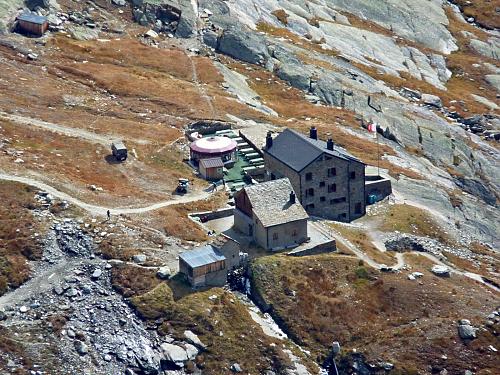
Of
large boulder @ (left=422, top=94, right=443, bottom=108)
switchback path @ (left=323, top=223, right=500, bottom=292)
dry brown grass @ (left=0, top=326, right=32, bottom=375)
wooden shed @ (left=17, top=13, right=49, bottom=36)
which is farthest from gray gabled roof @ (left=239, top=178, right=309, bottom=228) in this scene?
Answer: large boulder @ (left=422, top=94, right=443, bottom=108)

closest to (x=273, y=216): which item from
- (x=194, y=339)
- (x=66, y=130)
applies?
(x=194, y=339)

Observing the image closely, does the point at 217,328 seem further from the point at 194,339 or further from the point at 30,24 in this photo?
the point at 30,24

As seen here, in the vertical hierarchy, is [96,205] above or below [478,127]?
above

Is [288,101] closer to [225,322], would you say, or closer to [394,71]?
[394,71]

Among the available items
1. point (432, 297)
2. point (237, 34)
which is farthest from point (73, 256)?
point (237, 34)

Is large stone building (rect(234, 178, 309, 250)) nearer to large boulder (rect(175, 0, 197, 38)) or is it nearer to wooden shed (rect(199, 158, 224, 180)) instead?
wooden shed (rect(199, 158, 224, 180))
